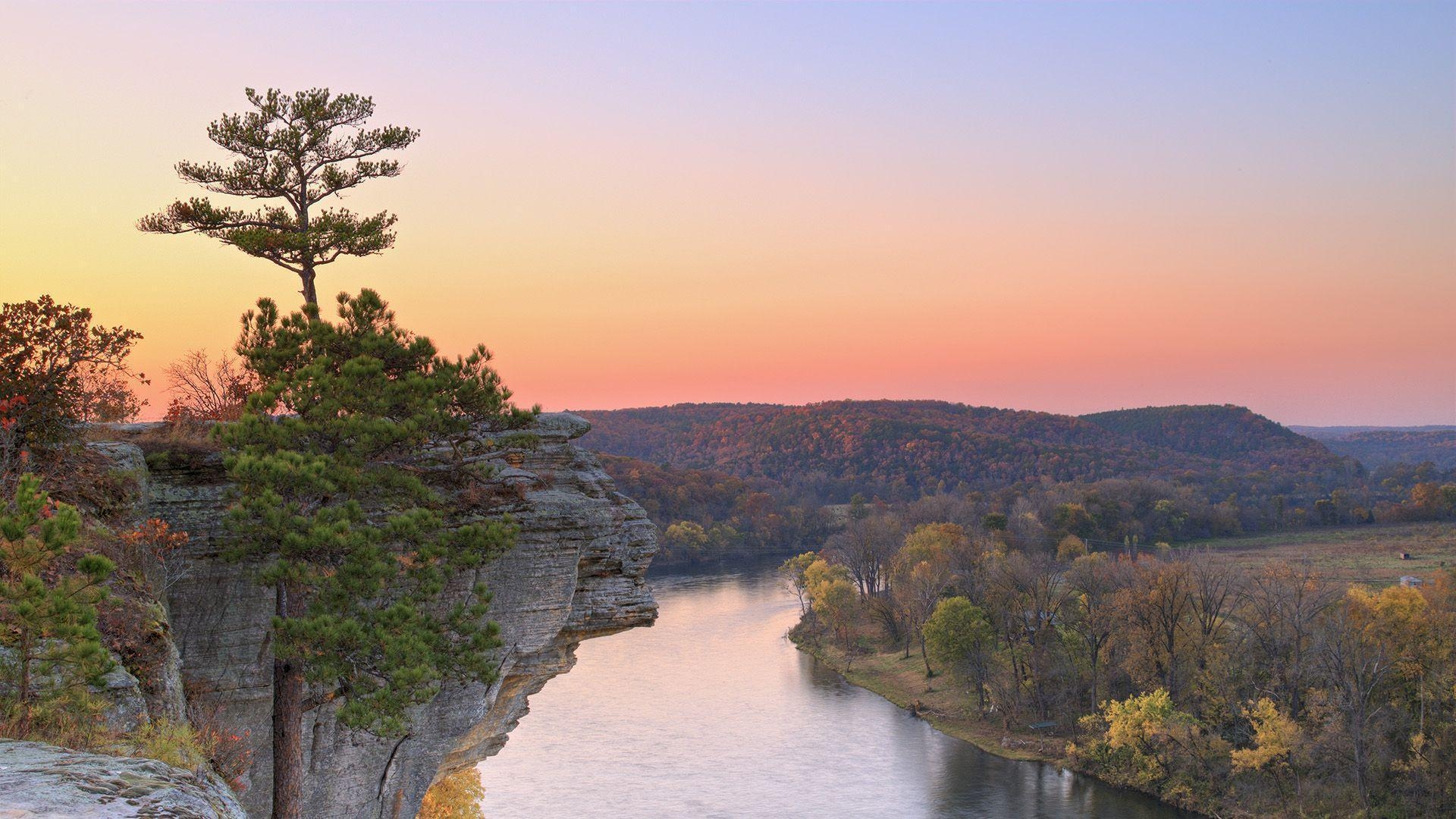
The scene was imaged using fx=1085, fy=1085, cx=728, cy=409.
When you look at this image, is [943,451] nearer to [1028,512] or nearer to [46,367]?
[1028,512]

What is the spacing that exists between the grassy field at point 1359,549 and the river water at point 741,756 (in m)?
37.2

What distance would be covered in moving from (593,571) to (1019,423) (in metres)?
177

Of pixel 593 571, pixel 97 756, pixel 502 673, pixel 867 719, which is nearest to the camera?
pixel 97 756

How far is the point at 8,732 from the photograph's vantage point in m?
9.40

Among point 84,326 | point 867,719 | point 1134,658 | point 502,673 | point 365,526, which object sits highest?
point 84,326

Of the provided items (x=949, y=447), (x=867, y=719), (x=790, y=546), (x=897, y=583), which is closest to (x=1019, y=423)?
(x=949, y=447)

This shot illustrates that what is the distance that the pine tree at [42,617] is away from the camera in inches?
378

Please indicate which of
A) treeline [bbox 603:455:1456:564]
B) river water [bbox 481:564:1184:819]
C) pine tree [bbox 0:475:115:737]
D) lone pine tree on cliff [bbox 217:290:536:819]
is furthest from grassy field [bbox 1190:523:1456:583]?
pine tree [bbox 0:475:115:737]

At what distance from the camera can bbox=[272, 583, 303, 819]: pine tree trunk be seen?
49.9 ft

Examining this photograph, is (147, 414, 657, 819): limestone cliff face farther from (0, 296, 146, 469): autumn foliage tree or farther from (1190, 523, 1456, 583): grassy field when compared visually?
(1190, 523, 1456, 583): grassy field

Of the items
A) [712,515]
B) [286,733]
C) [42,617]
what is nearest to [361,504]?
[286,733]

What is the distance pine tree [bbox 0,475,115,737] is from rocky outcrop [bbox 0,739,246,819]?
0.96 m

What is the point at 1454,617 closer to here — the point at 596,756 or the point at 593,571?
the point at 596,756

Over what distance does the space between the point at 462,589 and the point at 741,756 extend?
29.0 metres
